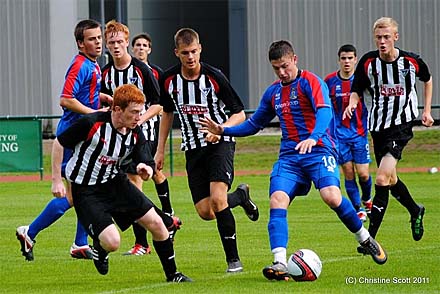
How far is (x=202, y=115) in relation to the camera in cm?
999

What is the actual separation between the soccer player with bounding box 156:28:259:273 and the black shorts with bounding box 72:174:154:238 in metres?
1.00

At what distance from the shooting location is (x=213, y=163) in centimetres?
987

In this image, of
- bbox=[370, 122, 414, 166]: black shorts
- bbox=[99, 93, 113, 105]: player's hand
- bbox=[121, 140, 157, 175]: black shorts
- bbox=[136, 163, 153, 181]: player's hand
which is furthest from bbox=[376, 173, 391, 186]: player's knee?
bbox=[136, 163, 153, 181]: player's hand

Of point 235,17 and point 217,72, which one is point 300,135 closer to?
point 217,72

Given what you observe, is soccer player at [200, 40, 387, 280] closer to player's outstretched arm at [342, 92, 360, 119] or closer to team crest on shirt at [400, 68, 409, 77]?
player's outstretched arm at [342, 92, 360, 119]

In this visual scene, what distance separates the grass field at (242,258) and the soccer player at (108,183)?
0.34m

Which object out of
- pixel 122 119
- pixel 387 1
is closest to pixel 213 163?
pixel 122 119

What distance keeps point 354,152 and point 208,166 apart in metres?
5.08

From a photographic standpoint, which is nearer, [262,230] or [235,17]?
[262,230]

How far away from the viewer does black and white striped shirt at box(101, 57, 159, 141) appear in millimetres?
10727

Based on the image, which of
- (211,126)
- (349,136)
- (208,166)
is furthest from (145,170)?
(349,136)

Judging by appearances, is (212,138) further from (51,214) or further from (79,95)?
(51,214)

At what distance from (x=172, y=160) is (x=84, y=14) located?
1191 cm

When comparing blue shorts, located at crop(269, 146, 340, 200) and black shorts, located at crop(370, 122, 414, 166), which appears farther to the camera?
black shorts, located at crop(370, 122, 414, 166)
